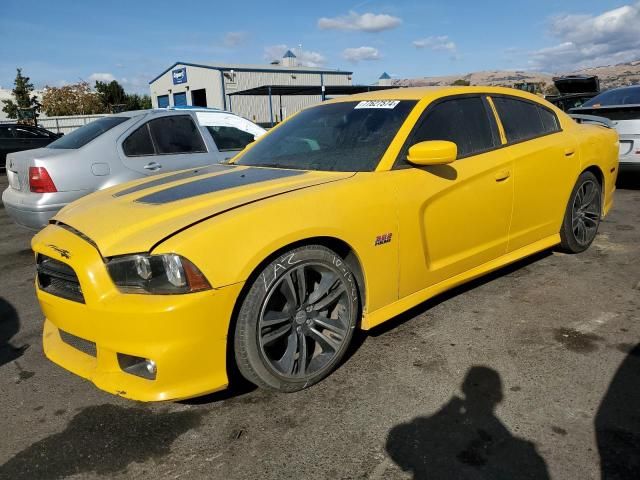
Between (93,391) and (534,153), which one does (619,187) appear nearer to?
(534,153)

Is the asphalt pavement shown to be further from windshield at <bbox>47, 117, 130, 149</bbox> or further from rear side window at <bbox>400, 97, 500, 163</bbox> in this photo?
windshield at <bbox>47, 117, 130, 149</bbox>

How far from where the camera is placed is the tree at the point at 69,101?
46531 mm

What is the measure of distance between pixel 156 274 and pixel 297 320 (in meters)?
0.76

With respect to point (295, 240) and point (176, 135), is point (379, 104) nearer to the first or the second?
point (295, 240)

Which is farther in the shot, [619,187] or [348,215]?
[619,187]

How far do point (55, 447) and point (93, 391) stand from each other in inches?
18.9

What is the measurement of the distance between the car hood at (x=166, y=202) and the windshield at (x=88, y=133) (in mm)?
2295

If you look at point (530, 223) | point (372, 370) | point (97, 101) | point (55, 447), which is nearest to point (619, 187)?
point (530, 223)

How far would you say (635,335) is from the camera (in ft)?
10.1

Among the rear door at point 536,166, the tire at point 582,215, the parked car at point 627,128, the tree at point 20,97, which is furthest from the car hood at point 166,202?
the tree at point 20,97

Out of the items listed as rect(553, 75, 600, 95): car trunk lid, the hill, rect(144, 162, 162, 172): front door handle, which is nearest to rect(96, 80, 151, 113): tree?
the hill

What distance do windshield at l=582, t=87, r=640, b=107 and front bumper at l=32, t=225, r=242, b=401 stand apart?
787cm

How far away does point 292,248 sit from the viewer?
8.18 feet

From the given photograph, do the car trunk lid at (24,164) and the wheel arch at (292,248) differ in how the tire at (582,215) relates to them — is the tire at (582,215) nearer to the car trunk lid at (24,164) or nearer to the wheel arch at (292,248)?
the wheel arch at (292,248)
